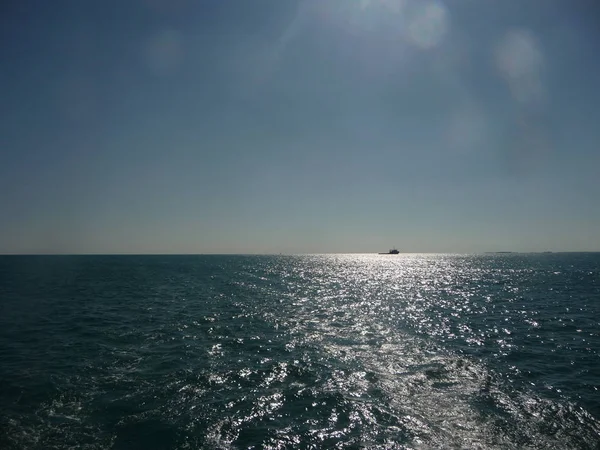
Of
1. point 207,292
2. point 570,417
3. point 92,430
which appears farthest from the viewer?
point 207,292

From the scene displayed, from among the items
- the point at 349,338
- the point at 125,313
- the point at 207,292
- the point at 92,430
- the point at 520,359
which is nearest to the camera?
the point at 92,430

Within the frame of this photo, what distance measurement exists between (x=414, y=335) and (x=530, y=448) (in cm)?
1839

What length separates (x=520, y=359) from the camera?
25.0 m

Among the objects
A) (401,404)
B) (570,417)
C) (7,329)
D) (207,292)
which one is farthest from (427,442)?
(207,292)

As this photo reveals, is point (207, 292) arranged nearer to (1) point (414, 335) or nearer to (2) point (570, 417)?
(1) point (414, 335)

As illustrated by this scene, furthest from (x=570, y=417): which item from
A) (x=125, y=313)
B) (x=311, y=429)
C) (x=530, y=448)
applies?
(x=125, y=313)

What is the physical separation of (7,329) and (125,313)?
441 inches

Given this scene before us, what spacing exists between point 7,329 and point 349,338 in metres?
32.5

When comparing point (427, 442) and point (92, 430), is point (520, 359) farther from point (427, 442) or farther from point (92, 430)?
point (92, 430)

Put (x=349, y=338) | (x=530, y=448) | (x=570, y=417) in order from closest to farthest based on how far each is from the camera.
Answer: (x=530, y=448), (x=570, y=417), (x=349, y=338)

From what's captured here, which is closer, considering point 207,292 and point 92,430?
point 92,430

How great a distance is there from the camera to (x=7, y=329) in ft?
106

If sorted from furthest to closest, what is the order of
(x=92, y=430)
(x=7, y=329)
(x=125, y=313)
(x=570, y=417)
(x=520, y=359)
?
(x=125, y=313) → (x=7, y=329) → (x=520, y=359) → (x=570, y=417) → (x=92, y=430)

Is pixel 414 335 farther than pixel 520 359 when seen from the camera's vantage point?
Yes
